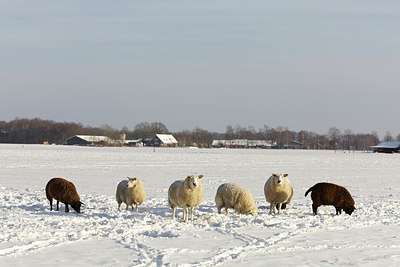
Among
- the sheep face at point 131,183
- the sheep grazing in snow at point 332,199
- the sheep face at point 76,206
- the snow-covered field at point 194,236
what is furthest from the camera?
the sheep face at point 131,183

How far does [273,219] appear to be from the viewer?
16047 millimetres

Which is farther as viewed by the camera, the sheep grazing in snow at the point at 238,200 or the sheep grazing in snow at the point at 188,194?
the sheep grazing in snow at the point at 238,200

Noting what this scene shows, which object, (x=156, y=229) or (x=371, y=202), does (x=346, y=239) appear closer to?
(x=156, y=229)

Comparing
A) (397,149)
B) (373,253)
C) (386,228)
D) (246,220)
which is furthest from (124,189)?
(397,149)

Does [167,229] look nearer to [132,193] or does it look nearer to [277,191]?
[132,193]

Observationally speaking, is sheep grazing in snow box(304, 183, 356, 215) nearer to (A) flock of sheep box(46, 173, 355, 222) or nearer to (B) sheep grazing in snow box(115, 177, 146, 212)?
(A) flock of sheep box(46, 173, 355, 222)

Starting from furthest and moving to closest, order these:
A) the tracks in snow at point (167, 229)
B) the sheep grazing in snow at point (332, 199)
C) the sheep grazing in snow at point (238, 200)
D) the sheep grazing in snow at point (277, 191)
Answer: the sheep grazing in snow at point (277, 191) → the sheep grazing in snow at point (332, 199) → the sheep grazing in snow at point (238, 200) → the tracks in snow at point (167, 229)

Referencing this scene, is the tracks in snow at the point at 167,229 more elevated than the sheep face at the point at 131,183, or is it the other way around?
the sheep face at the point at 131,183

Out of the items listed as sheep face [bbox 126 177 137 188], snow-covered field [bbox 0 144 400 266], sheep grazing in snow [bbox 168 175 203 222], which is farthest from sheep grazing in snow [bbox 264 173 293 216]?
sheep face [bbox 126 177 137 188]

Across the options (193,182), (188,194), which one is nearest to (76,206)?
(188,194)

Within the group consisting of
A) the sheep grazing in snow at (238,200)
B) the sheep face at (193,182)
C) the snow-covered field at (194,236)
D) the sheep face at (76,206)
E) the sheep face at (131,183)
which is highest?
the sheep face at (193,182)

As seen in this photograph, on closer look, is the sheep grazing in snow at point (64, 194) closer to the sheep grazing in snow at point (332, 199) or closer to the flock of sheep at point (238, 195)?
the flock of sheep at point (238, 195)

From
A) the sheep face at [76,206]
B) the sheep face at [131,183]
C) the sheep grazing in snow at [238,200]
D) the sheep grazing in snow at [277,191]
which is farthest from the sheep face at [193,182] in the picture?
the sheep face at [76,206]

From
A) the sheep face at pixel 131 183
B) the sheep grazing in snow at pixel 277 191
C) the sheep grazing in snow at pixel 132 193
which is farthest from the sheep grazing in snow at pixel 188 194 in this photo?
the sheep grazing in snow at pixel 277 191
